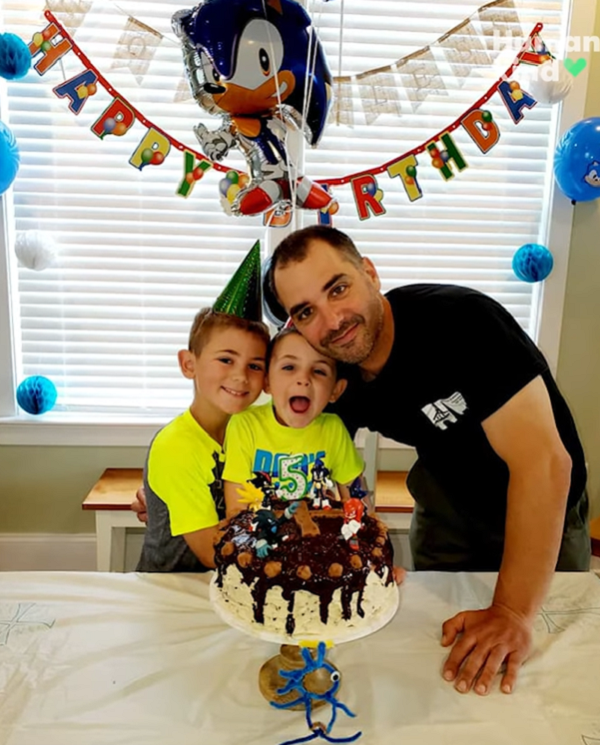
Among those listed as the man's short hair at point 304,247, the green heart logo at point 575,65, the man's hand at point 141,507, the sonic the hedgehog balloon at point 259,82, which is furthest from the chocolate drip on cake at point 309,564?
the green heart logo at point 575,65

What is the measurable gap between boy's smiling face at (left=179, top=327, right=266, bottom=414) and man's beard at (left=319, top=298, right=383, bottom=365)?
0.13 m

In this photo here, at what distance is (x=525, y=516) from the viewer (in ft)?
3.82

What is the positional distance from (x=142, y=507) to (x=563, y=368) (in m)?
1.70

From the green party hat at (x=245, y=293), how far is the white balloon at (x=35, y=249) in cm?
123

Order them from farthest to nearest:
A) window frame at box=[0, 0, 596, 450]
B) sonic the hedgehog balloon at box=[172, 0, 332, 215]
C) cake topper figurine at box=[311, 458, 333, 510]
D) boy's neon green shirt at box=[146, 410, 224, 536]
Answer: window frame at box=[0, 0, 596, 450] → sonic the hedgehog balloon at box=[172, 0, 332, 215] → boy's neon green shirt at box=[146, 410, 224, 536] → cake topper figurine at box=[311, 458, 333, 510]

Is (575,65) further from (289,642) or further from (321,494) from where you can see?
(289,642)

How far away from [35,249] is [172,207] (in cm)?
49

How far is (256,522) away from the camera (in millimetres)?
887

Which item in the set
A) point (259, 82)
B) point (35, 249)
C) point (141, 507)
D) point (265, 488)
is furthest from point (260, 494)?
point (35, 249)

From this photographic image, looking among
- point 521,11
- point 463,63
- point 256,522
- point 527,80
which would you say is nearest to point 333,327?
point 256,522

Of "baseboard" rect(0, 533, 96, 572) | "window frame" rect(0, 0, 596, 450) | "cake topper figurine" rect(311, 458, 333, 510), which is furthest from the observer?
"baseboard" rect(0, 533, 96, 572)

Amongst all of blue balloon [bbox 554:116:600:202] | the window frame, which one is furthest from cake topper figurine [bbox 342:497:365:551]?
blue balloon [bbox 554:116:600:202]

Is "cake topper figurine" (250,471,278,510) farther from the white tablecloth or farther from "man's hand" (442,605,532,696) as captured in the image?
"man's hand" (442,605,532,696)

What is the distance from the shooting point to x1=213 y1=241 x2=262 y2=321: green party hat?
1.25 metres
